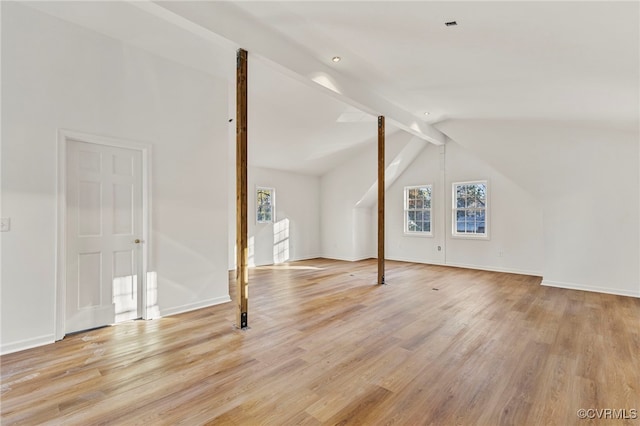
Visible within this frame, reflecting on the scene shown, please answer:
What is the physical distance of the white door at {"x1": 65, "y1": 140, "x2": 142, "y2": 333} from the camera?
3168 millimetres

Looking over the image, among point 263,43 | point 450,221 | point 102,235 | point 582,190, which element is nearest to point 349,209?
point 450,221

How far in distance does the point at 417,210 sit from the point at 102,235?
22.4 ft

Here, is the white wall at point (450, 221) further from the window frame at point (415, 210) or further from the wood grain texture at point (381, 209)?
the wood grain texture at point (381, 209)

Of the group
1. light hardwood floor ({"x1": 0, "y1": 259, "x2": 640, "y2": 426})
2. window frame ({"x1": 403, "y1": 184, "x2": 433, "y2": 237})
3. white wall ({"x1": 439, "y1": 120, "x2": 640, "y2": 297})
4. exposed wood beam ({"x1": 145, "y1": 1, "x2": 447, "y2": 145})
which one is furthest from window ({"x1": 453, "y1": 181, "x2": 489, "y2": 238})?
exposed wood beam ({"x1": 145, "y1": 1, "x2": 447, "y2": 145})

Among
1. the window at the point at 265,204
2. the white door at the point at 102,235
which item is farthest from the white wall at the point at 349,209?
the white door at the point at 102,235

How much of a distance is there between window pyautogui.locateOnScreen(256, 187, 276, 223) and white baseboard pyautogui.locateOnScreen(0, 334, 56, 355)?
4.81m

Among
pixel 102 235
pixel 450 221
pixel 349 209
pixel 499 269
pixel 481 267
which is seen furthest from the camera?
pixel 349 209

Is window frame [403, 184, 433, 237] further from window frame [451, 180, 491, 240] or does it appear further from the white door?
the white door

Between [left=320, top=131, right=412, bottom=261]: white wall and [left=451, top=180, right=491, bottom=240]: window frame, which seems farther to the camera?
[left=320, top=131, right=412, bottom=261]: white wall

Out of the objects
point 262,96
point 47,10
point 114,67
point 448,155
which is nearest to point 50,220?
point 114,67

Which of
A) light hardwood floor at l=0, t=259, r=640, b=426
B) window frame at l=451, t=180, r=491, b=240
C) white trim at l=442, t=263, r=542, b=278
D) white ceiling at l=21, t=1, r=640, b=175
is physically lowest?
light hardwood floor at l=0, t=259, r=640, b=426

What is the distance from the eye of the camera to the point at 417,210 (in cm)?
802

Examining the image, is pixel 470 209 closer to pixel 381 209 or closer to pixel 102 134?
pixel 381 209

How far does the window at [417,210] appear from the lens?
7844 mm
